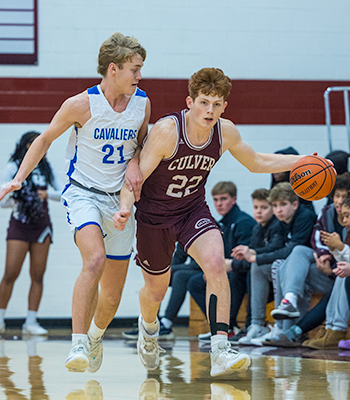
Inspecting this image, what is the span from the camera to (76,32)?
721 cm

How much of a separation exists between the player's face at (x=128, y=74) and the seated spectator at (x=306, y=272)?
2.21 metres

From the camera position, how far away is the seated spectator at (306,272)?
5.18m

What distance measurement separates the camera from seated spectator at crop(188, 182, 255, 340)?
→ 5.99 meters

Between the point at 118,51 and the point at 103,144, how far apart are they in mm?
558

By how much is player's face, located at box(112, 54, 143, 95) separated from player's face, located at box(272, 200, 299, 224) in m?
2.33

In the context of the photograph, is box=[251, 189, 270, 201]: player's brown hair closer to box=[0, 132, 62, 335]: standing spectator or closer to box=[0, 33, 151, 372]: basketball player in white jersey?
box=[0, 132, 62, 335]: standing spectator

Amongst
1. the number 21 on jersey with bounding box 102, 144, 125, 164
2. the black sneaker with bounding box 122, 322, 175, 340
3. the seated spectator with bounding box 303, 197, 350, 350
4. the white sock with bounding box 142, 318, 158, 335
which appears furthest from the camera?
the black sneaker with bounding box 122, 322, 175, 340

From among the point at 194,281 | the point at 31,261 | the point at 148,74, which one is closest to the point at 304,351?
the point at 194,281

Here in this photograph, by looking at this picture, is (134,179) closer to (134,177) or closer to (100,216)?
(134,177)

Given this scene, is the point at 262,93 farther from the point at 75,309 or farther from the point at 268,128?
the point at 75,309

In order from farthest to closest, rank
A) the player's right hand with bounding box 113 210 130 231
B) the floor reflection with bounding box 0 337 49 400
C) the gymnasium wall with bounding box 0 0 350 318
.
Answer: the gymnasium wall with bounding box 0 0 350 318, the player's right hand with bounding box 113 210 130 231, the floor reflection with bounding box 0 337 49 400

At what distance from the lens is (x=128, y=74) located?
12.2ft

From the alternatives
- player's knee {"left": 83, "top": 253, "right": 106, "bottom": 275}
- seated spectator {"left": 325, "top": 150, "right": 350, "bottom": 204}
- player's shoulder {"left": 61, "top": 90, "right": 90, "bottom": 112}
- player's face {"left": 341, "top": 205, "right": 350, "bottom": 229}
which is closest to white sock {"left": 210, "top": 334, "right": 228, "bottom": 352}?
player's knee {"left": 83, "top": 253, "right": 106, "bottom": 275}

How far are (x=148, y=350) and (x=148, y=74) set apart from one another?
12.9ft
